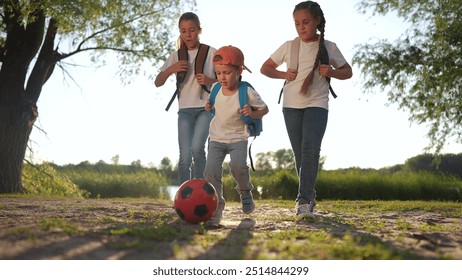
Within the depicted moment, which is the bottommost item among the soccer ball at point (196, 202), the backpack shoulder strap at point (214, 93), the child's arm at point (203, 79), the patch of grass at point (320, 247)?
the patch of grass at point (320, 247)

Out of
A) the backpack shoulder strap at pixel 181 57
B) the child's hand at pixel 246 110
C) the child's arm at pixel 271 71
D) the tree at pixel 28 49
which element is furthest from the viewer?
the tree at pixel 28 49

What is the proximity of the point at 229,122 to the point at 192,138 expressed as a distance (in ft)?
2.63

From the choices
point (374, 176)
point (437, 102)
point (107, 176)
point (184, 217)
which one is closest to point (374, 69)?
Result: point (437, 102)

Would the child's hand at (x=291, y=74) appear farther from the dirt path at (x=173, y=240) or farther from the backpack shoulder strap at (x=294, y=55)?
the dirt path at (x=173, y=240)

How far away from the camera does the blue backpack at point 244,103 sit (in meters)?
5.71

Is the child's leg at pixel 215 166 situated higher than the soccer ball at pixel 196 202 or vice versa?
the child's leg at pixel 215 166

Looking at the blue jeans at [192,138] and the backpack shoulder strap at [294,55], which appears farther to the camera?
the blue jeans at [192,138]

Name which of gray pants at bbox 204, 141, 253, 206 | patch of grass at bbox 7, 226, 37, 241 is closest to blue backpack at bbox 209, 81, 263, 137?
gray pants at bbox 204, 141, 253, 206

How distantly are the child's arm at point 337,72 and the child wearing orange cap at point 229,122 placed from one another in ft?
2.47

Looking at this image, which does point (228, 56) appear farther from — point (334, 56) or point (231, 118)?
point (334, 56)

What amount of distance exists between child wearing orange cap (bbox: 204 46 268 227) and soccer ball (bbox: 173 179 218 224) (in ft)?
1.57

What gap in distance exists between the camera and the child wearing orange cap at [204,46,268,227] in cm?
573

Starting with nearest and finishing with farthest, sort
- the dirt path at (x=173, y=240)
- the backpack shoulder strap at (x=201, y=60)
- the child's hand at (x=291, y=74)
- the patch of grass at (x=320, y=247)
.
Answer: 1. the dirt path at (x=173, y=240)
2. the patch of grass at (x=320, y=247)
3. the child's hand at (x=291, y=74)
4. the backpack shoulder strap at (x=201, y=60)

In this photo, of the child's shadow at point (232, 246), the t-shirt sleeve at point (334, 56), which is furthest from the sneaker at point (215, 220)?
the t-shirt sleeve at point (334, 56)
